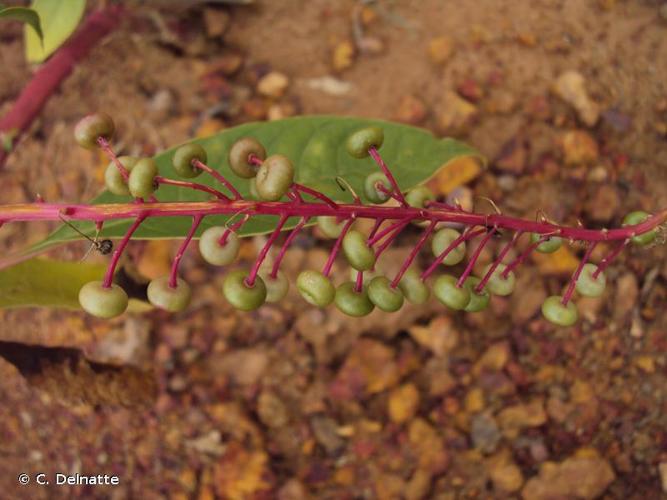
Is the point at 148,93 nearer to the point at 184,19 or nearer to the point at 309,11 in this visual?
the point at 184,19

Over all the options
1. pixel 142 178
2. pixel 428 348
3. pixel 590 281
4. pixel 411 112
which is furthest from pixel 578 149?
pixel 142 178

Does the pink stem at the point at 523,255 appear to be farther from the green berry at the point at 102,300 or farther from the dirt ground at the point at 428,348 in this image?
the dirt ground at the point at 428,348

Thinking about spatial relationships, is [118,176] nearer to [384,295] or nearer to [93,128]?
[93,128]

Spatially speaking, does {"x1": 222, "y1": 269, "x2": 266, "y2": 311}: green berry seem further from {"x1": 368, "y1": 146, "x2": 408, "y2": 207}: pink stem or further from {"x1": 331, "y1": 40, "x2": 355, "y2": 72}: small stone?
{"x1": 331, "y1": 40, "x2": 355, "y2": 72}: small stone

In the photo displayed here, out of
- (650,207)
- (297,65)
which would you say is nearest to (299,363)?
(297,65)

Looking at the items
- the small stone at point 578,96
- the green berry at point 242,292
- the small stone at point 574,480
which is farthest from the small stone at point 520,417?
the green berry at point 242,292
